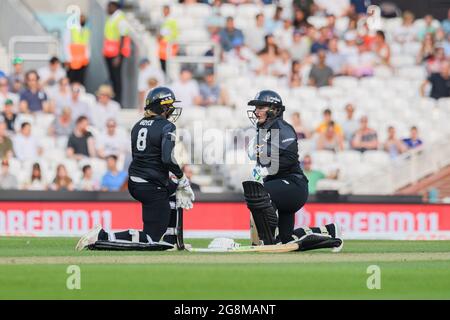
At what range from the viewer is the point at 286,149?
1372 cm

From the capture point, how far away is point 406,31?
25.6 m

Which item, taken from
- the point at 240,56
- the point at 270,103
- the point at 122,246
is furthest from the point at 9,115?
the point at 270,103

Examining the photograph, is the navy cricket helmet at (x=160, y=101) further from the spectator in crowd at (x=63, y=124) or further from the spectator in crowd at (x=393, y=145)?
the spectator in crowd at (x=393, y=145)

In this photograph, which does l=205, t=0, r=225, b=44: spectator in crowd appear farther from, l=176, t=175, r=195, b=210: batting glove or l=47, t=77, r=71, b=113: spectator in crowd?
l=176, t=175, r=195, b=210: batting glove

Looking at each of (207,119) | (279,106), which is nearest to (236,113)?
(207,119)

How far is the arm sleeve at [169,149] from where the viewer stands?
13.6 m

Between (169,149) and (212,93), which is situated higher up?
(212,93)

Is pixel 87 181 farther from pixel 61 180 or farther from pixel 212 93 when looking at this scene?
pixel 212 93

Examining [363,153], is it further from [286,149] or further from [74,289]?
[74,289]

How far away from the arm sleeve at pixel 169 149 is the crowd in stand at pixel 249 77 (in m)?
6.78

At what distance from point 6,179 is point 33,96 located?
2.09 metres

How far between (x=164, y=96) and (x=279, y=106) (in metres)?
1.26

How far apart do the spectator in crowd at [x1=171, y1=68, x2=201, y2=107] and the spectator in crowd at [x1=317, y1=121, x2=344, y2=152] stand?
2281mm

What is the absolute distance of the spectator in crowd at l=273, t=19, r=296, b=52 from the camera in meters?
24.2
